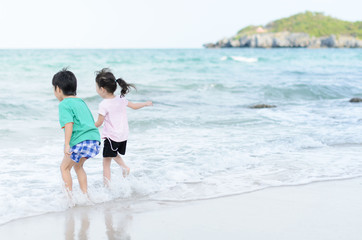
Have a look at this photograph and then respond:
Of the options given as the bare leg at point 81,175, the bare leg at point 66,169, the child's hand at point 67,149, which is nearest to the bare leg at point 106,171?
the bare leg at point 81,175

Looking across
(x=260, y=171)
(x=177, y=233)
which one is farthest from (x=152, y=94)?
(x=177, y=233)

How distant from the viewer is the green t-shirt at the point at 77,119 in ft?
12.0

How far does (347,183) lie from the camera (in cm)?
464

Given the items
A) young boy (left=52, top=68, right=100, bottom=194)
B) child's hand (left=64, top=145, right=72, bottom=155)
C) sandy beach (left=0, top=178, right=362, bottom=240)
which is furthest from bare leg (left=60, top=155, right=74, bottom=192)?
sandy beach (left=0, top=178, right=362, bottom=240)

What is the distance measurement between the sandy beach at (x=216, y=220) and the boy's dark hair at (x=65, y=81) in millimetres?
1070

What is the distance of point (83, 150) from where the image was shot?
378cm

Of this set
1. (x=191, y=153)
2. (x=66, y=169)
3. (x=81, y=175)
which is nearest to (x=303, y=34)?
(x=191, y=153)

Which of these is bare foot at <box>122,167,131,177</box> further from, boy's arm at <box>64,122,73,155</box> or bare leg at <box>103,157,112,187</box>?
boy's arm at <box>64,122,73,155</box>

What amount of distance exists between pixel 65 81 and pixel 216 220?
172cm

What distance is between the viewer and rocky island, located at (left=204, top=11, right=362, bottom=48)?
375 ft

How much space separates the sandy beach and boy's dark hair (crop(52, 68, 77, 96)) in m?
1.07

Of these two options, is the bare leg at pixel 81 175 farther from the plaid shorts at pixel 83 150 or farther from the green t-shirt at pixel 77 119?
the green t-shirt at pixel 77 119

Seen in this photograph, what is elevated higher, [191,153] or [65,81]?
[65,81]

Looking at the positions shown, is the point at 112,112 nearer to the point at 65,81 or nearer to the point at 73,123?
the point at 73,123
